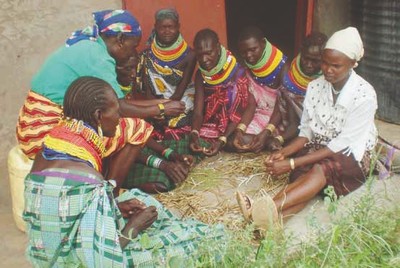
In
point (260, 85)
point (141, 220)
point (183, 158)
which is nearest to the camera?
point (141, 220)

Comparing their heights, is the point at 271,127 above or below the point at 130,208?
below

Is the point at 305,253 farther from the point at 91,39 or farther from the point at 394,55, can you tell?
the point at 394,55

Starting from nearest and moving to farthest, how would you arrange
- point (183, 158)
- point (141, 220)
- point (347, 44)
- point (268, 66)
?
point (141, 220), point (347, 44), point (183, 158), point (268, 66)

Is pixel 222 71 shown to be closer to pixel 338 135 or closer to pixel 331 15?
pixel 338 135

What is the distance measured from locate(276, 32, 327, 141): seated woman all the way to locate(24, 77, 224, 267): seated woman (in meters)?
1.96

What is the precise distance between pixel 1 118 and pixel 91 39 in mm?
1348

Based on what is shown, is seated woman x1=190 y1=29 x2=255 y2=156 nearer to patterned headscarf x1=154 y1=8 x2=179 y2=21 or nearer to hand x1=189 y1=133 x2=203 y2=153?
hand x1=189 y1=133 x2=203 y2=153

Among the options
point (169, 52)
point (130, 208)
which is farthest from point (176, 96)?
point (130, 208)

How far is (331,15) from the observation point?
20.5ft

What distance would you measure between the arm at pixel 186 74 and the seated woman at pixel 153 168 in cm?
56

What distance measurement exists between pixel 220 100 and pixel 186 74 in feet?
1.21

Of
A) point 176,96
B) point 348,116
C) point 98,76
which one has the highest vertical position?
point 98,76

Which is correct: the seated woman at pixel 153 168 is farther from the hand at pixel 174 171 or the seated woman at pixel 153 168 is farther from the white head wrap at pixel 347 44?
the white head wrap at pixel 347 44

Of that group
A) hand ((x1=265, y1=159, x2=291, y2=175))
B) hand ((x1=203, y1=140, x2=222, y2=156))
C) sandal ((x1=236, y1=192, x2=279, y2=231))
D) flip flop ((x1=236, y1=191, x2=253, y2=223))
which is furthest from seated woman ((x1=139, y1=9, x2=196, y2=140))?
sandal ((x1=236, y1=192, x2=279, y2=231))
